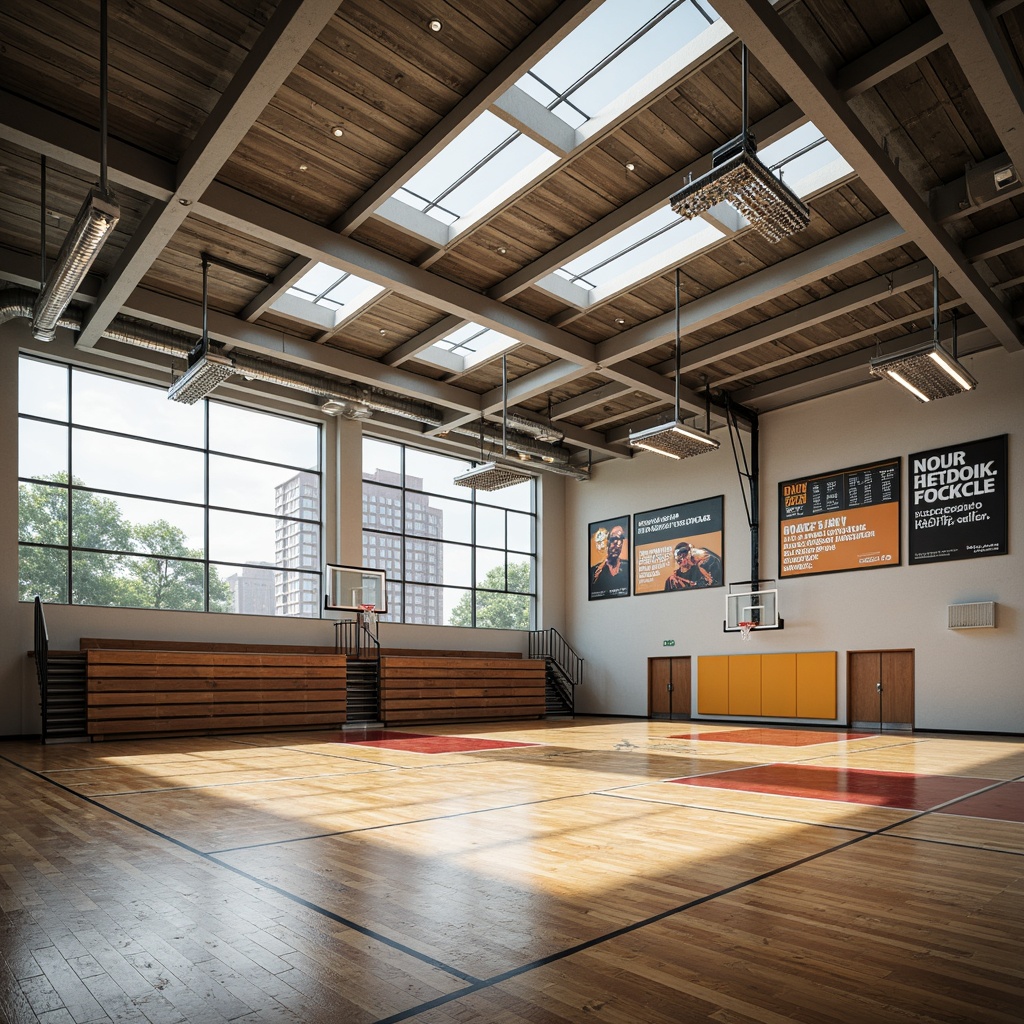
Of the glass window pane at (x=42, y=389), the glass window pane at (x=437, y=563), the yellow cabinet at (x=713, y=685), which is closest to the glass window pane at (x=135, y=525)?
the glass window pane at (x=42, y=389)

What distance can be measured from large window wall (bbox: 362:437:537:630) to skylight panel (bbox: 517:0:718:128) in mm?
11624

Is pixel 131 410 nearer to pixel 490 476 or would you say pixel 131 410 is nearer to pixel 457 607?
pixel 490 476

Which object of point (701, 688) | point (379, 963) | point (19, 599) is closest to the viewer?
point (379, 963)

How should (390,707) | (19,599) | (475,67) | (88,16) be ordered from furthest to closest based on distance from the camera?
(390,707)
(19,599)
(475,67)
(88,16)

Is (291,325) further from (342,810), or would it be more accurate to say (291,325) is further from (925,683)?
(925,683)

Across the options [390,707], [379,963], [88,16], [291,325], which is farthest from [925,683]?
[88,16]

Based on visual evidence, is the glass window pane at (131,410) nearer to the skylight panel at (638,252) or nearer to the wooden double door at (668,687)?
the skylight panel at (638,252)

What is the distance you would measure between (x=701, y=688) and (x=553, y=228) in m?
12.1

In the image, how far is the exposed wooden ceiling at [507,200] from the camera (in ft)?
24.5

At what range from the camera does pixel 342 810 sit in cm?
673

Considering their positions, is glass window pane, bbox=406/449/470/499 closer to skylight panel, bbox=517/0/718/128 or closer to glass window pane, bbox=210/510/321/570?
glass window pane, bbox=210/510/321/570

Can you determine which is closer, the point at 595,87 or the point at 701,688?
the point at 595,87

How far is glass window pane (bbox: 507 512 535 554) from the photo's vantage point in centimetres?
2214

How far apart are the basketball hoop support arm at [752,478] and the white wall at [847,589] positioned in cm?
16
